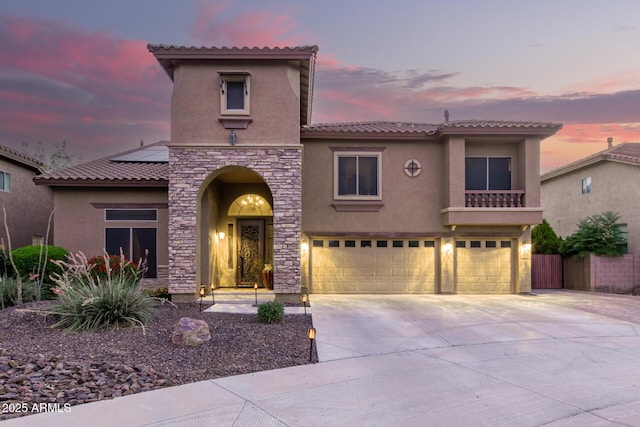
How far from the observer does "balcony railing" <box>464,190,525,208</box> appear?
50.1 feet

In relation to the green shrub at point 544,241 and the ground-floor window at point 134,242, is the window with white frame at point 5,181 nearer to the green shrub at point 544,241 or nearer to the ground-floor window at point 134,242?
the ground-floor window at point 134,242

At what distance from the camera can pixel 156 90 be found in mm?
19406

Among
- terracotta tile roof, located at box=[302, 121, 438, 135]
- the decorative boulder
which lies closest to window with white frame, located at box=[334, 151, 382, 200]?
terracotta tile roof, located at box=[302, 121, 438, 135]

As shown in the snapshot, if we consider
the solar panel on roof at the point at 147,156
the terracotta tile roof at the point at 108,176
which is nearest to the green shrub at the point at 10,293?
the terracotta tile roof at the point at 108,176

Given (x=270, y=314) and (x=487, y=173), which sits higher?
(x=487, y=173)

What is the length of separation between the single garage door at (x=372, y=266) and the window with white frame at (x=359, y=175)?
66.2 inches

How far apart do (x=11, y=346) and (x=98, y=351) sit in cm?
146

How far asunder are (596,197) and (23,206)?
989 inches

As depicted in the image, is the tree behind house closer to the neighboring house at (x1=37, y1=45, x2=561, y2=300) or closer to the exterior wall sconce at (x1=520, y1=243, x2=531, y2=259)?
the exterior wall sconce at (x1=520, y1=243, x2=531, y2=259)

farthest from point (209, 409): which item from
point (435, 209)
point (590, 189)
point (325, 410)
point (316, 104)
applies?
point (590, 189)

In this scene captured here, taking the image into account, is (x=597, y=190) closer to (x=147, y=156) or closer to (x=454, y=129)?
(x=454, y=129)

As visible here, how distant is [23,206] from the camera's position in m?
18.3

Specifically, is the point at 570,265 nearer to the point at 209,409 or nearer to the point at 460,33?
the point at 460,33

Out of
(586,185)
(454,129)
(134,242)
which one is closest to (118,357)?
(134,242)
